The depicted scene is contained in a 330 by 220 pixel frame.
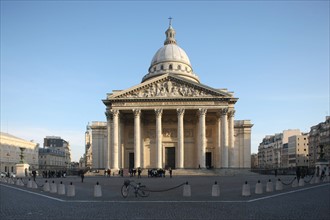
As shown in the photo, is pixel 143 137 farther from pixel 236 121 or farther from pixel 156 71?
pixel 156 71

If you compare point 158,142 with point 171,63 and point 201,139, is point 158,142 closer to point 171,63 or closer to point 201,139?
point 201,139

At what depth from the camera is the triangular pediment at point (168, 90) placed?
60562 mm

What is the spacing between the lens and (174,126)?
224ft

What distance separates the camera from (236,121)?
7331cm

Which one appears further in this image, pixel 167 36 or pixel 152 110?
pixel 167 36

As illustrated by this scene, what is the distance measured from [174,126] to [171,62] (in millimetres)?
29926

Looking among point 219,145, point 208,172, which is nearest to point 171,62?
point 219,145

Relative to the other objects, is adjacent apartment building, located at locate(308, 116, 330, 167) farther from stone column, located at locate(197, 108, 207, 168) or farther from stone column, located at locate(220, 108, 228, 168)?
stone column, located at locate(197, 108, 207, 168)

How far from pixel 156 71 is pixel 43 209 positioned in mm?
78936

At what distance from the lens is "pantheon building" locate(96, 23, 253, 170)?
60.5 meters

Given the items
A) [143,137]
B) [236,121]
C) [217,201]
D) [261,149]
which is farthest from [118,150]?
[261,149]

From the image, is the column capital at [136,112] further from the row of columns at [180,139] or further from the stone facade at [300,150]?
the stone facade at [300,150]

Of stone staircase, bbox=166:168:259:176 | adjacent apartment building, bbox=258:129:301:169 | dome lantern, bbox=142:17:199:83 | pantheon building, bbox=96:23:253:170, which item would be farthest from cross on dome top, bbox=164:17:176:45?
adjacent apartment building, bbox=258:129:301:169

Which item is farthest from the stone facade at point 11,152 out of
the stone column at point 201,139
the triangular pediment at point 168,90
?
the stone column at point 201,139
